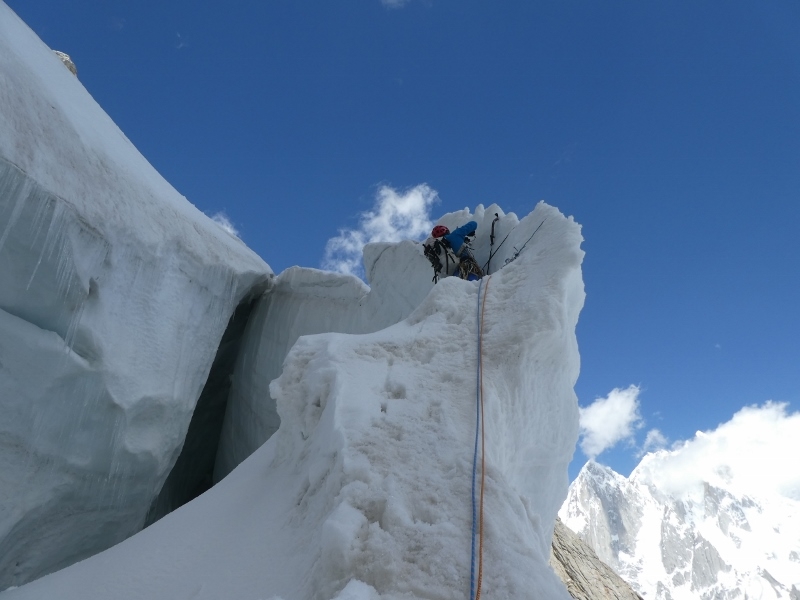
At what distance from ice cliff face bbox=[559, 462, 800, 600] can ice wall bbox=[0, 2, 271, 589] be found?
137 meters

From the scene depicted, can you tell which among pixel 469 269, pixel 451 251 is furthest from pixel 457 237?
pixel 469 269

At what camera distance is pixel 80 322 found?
20.4ft

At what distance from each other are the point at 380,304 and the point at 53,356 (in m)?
5.29

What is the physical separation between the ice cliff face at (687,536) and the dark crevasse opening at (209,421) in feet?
439

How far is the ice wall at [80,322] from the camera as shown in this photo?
5691 millimetres

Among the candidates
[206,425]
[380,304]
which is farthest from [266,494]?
[206,425]

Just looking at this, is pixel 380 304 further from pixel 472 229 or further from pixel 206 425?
pixel 206 425

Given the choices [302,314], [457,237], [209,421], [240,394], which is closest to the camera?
[457,237]

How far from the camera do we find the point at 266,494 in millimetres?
3693

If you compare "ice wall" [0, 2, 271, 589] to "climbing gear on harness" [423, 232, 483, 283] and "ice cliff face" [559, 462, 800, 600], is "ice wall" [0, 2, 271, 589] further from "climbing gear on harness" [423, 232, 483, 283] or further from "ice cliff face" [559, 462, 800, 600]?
"ice cliff face" [559, 462, 800, 600]

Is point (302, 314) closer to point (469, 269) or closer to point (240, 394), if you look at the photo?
point (240, 394)

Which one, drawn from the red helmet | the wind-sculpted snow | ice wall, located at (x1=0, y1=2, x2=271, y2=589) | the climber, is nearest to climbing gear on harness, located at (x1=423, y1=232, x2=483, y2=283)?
the climber

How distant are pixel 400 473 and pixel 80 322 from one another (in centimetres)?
533

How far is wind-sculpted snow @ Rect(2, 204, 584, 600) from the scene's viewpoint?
2268 mm
